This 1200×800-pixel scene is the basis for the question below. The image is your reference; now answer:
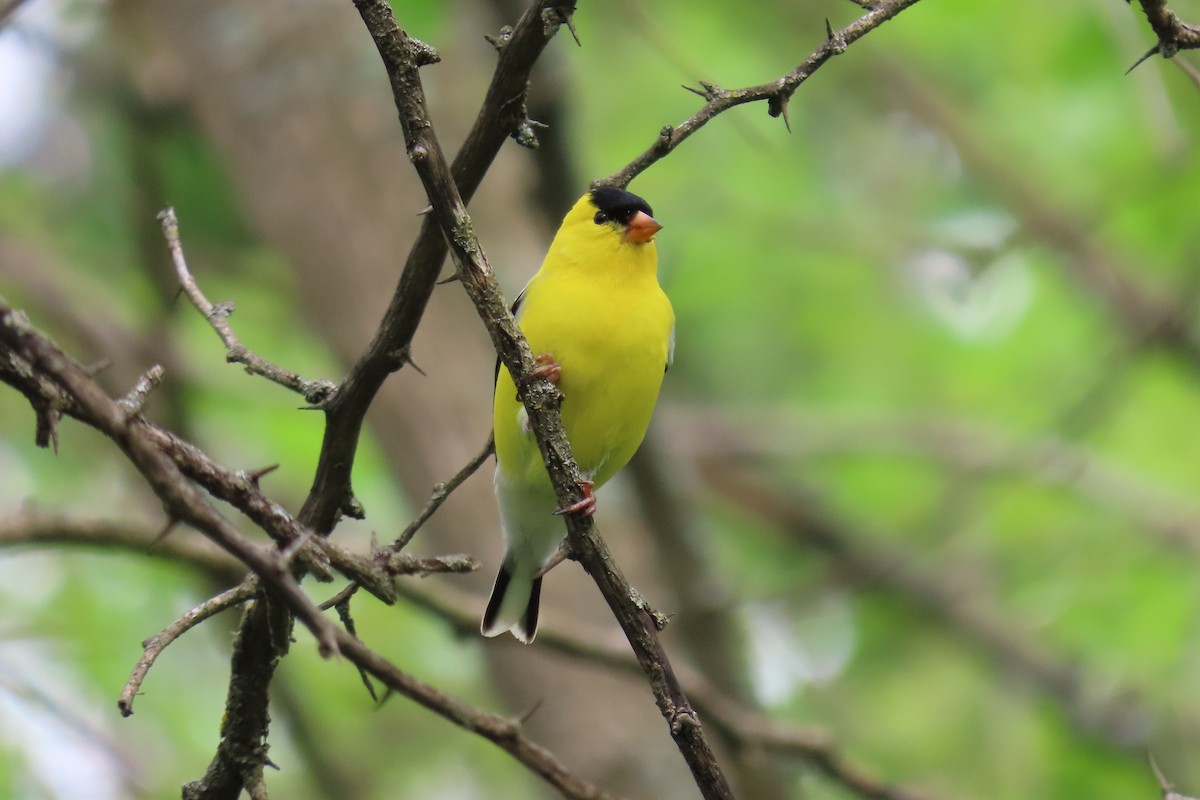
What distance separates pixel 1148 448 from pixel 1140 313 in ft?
5.25

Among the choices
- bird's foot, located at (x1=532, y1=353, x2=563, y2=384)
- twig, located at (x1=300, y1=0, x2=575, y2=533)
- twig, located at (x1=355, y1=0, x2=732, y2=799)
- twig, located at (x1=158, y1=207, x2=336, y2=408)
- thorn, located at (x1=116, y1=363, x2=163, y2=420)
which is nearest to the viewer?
thorn, located at (x1=116, y1=363, x2=163, y2=420)

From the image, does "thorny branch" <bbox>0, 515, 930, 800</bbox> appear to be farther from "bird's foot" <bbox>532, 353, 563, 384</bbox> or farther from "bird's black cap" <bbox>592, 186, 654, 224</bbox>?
"bird's black cap" <bbox>592, 186, 654, 224</bbox>

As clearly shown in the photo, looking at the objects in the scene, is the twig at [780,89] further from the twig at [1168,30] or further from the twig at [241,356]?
the twig at [241,356]

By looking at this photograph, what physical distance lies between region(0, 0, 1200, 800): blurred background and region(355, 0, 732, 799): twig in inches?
70.3

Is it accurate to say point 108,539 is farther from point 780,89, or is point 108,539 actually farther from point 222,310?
point 780,89

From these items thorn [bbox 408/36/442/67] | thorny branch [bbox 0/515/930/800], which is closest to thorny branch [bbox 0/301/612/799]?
thorn [bbox 408/36/442/67]

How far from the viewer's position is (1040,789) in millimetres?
5887

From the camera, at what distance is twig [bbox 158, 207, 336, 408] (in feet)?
6.89

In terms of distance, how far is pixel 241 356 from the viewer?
211cm

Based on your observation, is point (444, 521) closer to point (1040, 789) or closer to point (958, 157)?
point (1040, 789)

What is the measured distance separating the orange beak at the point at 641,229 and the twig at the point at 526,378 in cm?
193

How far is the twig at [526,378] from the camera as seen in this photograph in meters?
1.85

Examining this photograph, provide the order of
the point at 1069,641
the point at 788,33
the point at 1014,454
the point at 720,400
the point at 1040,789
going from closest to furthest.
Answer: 1. the point at 1040,789
2. the point at 1014,454
3. the point at 1069,641
4. the point at 788,33
5. the point at 720,400

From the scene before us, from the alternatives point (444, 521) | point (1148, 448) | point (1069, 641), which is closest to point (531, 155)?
point (444, 521)
